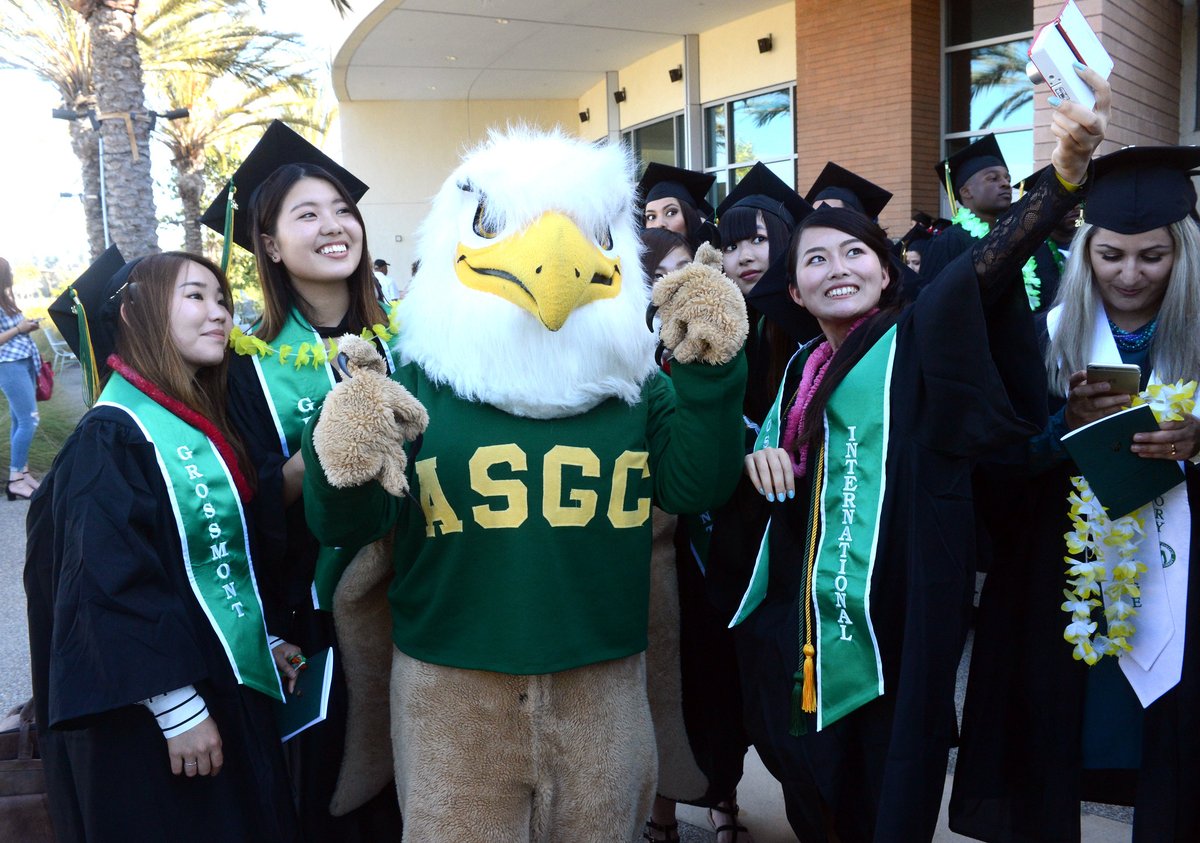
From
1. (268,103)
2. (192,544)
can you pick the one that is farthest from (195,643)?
(268,103)

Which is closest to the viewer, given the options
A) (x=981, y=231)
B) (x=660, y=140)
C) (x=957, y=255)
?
(x=957, y=255)

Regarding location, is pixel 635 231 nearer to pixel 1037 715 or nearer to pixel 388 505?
pixel 388 505

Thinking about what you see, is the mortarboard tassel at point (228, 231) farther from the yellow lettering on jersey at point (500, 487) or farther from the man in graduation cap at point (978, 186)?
the man in graduation cap at point (978, 186)

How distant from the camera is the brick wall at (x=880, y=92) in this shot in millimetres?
9914

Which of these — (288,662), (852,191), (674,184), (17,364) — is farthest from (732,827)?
(17,364)

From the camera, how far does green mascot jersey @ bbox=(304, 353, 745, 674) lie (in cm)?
208

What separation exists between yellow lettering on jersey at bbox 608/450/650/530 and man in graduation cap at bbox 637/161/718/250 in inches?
90.4

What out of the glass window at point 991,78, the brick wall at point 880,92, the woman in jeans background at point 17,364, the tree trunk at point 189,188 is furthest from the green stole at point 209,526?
the tree trunk at point 189,188

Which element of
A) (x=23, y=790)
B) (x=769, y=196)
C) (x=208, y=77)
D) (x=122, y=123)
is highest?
(x=208, y=77)

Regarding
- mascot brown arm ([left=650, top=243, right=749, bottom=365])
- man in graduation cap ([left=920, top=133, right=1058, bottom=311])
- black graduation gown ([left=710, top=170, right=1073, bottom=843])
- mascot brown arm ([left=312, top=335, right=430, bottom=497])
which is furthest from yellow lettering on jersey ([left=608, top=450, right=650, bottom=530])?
man in graduation cap ([left=920, top=133, right=1058, bottom=311])

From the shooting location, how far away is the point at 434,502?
2113mm

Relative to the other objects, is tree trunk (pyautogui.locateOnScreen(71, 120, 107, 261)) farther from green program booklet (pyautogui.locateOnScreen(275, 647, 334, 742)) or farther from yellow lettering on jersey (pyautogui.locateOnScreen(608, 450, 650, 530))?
yellow lettering on jersey (pyautogui.locateOnScreen(608, 450, 650, 530))

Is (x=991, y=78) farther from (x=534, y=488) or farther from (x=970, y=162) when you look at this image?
(x=534, y=488)

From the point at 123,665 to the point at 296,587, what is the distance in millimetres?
571
